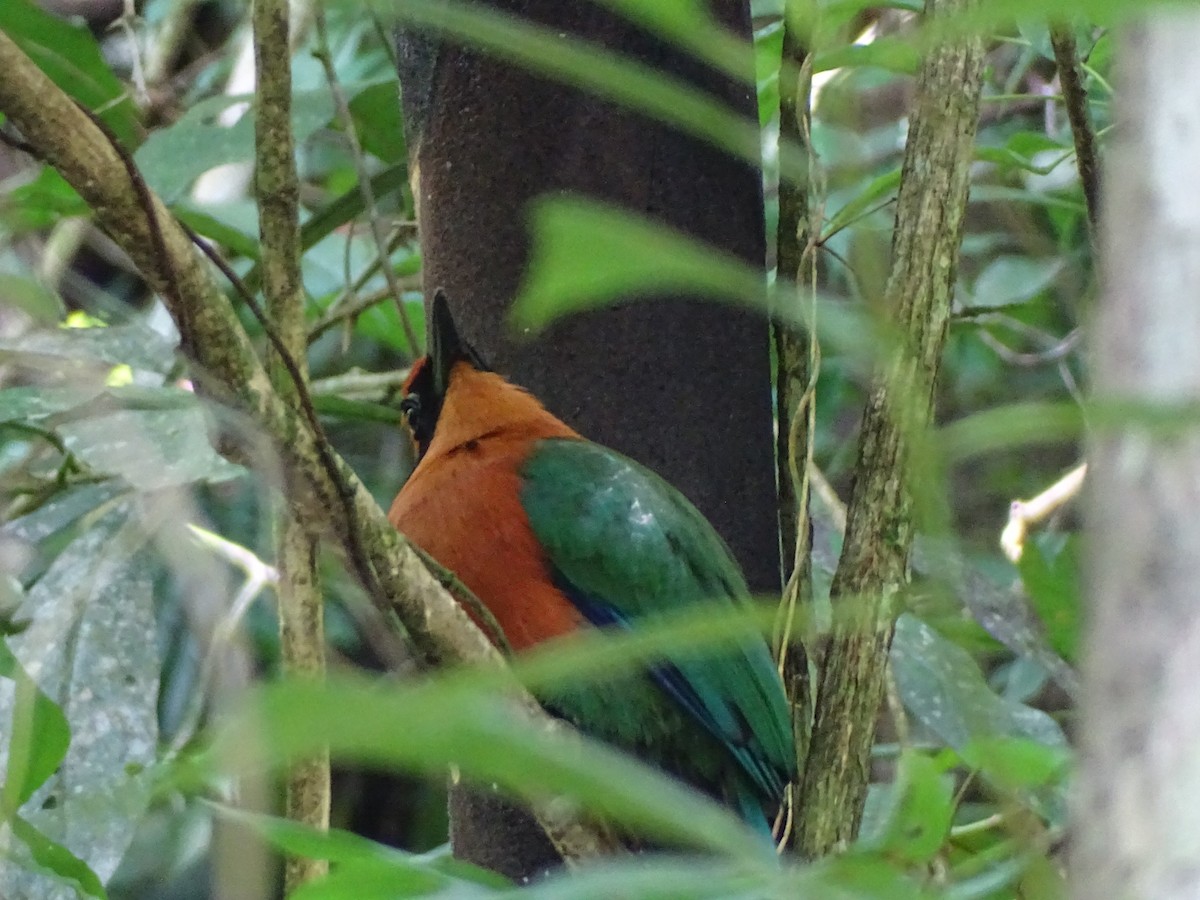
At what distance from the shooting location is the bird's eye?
1899mm

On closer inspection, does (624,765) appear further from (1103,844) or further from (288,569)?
(288,569)

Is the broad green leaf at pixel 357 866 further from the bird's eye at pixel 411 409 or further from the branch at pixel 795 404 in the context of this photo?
the bird's eye at pixel 411 409

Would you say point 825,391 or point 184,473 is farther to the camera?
point 825,391

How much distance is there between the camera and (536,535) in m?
1.58

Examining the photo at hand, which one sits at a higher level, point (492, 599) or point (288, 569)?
point (288, 569)

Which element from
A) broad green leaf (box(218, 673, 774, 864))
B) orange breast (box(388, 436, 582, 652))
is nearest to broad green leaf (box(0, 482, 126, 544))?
orange breast (box(388, 436, 582, 652))

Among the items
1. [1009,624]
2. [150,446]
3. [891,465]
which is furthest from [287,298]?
[1009,624]

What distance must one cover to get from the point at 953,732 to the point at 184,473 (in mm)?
792

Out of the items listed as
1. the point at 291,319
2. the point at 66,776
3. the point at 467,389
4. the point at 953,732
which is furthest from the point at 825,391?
the point at 66,776

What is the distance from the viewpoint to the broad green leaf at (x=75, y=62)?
175 cm

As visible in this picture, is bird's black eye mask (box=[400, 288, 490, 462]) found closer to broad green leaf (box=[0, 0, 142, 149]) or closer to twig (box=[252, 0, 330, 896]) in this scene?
twig (box=[252, 0, 330, 896])

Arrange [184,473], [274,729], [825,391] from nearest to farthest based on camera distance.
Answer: [274,729]
[184,473]
[825,391]

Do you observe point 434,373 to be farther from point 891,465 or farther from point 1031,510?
point 1031,510

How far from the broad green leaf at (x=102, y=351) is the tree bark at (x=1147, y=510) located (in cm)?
106
